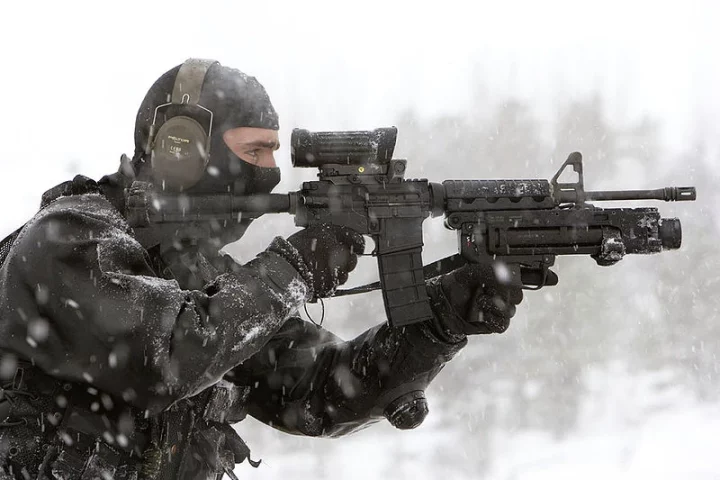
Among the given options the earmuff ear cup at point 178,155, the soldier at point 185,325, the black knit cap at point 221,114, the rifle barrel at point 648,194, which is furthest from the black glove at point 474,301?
the earmuff ear cup at point 178,155

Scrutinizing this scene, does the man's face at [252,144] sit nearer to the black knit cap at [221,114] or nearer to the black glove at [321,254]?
the black knit cap at [221,114]

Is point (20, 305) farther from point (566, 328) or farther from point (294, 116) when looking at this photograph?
point (566, 328)

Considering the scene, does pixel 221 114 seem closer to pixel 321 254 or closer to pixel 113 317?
pixel 321 254

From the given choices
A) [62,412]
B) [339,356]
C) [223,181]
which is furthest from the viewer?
[339,356]

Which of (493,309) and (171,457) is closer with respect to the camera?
(171,457)

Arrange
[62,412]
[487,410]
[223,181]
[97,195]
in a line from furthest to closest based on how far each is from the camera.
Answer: [487,410], [223,181], [97,195], [62,412]

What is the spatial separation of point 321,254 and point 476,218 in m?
0.57

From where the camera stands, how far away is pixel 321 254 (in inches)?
91.7

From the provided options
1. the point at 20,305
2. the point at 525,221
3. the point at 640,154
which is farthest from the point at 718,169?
the point at 20,305

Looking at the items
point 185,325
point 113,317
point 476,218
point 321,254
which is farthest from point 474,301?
point 113,317

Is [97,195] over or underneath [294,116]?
over

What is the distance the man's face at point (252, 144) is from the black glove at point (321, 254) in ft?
1.03

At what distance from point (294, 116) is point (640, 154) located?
103 inches

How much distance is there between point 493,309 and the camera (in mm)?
2576
